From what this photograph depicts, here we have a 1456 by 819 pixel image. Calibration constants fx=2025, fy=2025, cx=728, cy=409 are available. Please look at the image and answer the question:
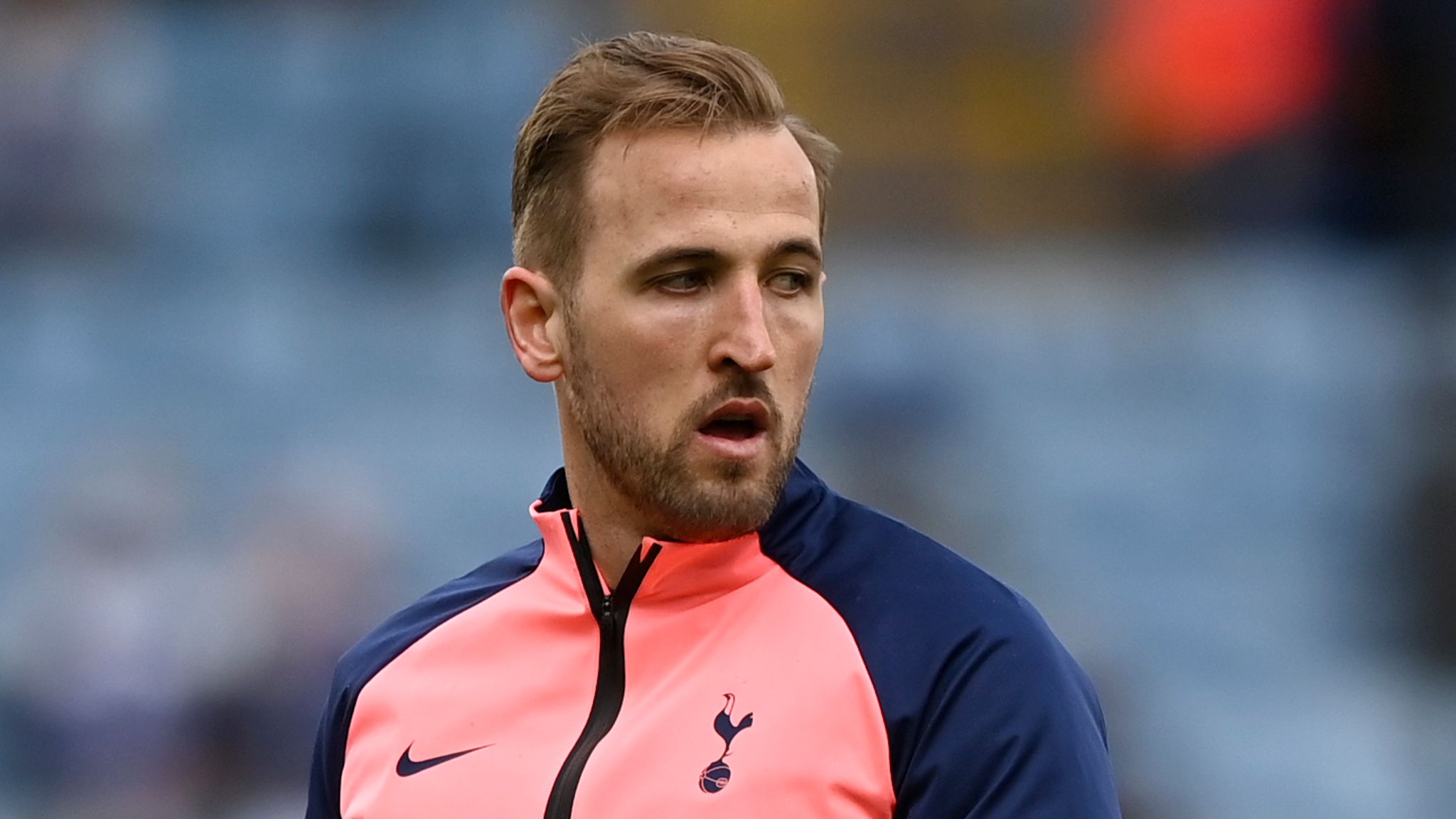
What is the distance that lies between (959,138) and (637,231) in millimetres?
5888

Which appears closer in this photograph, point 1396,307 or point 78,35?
point 1396,307

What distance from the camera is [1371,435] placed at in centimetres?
744

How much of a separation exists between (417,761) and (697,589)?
38cm

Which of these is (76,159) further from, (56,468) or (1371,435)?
(1371,435)

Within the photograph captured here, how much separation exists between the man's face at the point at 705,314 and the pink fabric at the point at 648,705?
98 mm

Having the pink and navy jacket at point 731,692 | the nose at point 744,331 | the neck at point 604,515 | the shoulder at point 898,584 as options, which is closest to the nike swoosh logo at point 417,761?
the pink and navy jacket at point 731,692

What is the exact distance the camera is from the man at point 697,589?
2.00 m

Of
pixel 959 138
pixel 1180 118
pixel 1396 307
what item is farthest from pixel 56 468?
pixel 1396 307

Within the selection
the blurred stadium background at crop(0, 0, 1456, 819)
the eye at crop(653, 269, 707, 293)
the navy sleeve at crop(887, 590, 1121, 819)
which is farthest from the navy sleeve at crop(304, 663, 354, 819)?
the blurred stadium background at crop(0, 0, 1456, 819)

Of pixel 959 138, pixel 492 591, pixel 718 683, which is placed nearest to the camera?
pixel 718 683

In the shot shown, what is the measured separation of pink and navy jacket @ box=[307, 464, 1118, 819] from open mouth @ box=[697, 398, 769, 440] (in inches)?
4.5

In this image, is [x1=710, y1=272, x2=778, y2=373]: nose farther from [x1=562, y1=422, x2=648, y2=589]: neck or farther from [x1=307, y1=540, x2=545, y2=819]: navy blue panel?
[x1=307, y1=540, x2=545, y2=819]: navy blue panel

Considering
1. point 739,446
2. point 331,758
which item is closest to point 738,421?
point 739,446

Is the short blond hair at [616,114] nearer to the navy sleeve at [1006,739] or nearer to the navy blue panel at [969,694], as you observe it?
the navy blue panel at [969,694]
